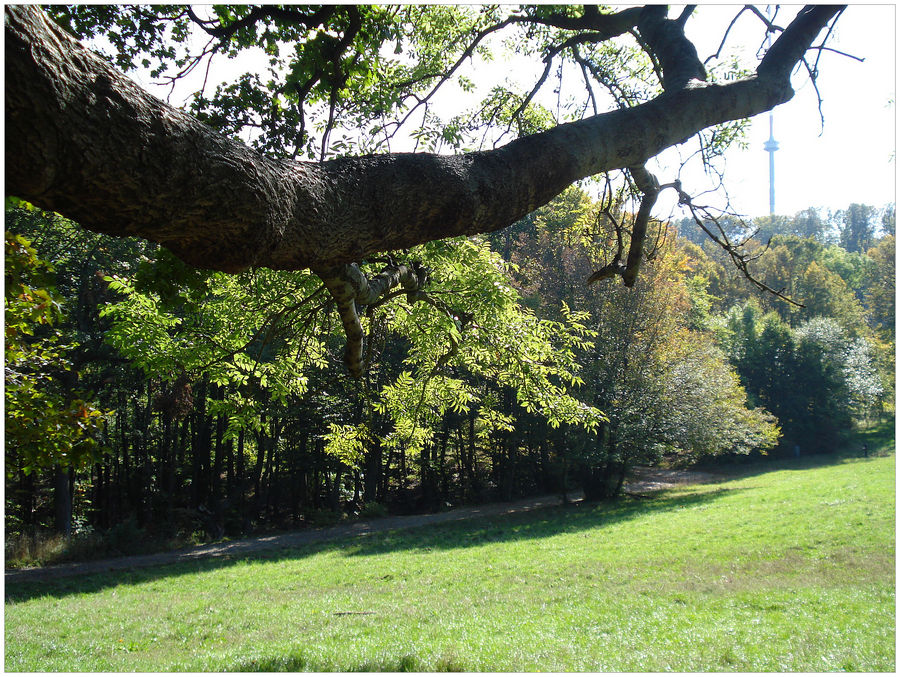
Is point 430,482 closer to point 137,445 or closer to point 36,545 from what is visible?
point 137,445

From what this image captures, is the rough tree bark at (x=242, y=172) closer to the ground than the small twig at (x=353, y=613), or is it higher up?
higher up

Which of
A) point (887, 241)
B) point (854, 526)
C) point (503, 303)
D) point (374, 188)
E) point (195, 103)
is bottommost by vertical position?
point (854, 526)

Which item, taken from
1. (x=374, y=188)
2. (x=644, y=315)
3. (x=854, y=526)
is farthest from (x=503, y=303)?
(x=644, y=315)

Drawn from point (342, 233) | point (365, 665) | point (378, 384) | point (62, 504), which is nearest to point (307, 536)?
point (378, 384)

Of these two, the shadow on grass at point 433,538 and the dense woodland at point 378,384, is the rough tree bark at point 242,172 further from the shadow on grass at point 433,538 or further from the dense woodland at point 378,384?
the shadow on grass at point 433,538

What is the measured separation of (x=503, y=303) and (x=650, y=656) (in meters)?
3.81

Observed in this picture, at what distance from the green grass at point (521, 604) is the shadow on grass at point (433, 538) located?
4.7 inches

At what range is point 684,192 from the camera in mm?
4441

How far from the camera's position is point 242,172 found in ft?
5.35

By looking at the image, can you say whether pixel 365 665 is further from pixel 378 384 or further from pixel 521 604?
pixel 378 384

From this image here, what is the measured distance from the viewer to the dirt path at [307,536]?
46.2 feet

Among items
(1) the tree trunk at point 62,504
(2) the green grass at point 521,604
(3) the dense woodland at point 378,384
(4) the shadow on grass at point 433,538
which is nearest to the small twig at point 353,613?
(2) the green grass at point 521,604

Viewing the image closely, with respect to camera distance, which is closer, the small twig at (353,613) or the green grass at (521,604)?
the green grass at (521,604)

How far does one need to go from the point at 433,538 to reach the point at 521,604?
28.1ft
